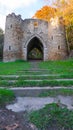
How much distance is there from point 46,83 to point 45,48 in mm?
26976

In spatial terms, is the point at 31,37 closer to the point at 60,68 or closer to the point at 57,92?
the point at 60,68

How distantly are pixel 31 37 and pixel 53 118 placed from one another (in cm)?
3003

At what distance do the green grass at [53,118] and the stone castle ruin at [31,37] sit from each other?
28.4 m

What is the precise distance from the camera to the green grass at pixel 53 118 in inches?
176

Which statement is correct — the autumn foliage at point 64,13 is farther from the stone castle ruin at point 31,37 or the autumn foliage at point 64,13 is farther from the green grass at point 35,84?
the green grass at point 35,84

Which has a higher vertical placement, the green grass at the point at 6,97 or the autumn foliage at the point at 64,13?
the autumn foliage at the point at 64,13

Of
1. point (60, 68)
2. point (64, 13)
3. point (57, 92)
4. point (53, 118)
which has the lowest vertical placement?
point (60, 68)

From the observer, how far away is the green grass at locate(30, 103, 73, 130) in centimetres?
447

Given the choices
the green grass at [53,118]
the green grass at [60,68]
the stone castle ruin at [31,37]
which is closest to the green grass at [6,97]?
the green grass at [53,118]

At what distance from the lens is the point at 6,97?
5750 mm

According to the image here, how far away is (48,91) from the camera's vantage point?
254 inches

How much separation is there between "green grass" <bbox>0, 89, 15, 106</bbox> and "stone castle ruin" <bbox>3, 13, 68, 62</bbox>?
2715cm

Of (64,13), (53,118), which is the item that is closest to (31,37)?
(64,13)

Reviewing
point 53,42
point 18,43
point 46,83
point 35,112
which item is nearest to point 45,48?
point 53,42
